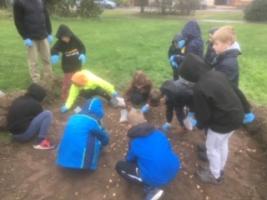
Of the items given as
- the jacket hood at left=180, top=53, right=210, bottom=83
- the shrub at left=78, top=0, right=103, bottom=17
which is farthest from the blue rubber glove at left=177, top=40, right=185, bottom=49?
the shrub at left=78, top=0, right=103, bottom=17

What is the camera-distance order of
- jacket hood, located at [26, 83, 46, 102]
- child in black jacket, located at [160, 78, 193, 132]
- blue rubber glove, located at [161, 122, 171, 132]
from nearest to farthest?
child in black jacket, located at [160, 78, 193, 132], jacket hood, located at [26, 83, 46, 102], blue rubber glove, located at [161, 122, 171, 132]

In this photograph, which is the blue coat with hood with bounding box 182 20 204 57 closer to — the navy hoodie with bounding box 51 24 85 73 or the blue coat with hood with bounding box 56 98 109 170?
the navy hoodie with bounding box 51 24 85 73

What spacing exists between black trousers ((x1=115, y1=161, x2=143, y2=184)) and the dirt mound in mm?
276

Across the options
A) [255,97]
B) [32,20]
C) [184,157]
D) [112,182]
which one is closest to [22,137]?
[112,182]

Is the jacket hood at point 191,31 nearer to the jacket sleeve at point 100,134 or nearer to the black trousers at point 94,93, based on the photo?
the black trousers at point 94,93

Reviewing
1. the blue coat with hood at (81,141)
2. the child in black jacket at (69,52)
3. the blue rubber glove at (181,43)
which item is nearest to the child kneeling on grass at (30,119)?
the blue coat with hood at (81,141)

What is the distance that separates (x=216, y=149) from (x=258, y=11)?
62.5ft

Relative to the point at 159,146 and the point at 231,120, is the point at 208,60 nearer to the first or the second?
the point at 231,120

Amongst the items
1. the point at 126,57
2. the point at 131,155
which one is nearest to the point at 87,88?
the point at 131,155

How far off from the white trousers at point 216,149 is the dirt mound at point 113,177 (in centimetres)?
26

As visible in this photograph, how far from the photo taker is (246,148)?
4781mm

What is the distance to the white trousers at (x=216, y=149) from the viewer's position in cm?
367

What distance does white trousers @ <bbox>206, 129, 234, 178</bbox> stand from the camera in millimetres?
3666

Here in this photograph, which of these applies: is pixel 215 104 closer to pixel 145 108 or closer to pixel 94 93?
pixel 145 108
